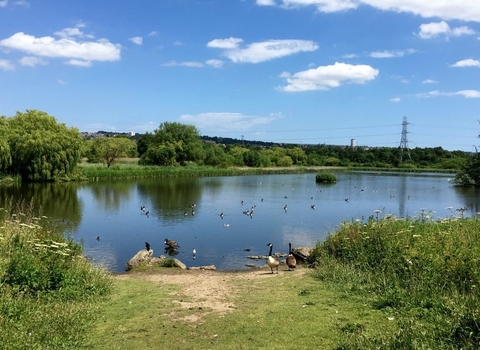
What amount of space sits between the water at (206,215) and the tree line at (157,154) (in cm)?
489

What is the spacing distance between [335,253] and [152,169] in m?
62.4

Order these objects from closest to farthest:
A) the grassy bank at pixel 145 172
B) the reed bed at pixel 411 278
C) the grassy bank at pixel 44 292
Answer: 1. the reed bed at pixel 411 278
2. the grassy bank at pixel 44 292
3. the grassy bank at pixel 145 172

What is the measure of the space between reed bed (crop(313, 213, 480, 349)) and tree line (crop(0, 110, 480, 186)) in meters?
45.7

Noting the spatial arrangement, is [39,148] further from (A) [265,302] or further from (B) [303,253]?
(A) [265,302]

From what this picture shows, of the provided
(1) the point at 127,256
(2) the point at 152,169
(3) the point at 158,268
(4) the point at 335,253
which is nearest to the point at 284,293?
(4) the point at 335,253

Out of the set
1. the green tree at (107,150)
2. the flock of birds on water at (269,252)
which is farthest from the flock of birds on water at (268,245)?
the green tree at (107,150)

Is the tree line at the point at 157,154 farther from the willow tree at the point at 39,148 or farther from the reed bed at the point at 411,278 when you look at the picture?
the reed bed at the point at 411,278

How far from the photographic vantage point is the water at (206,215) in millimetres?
20578

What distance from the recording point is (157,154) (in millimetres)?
86000

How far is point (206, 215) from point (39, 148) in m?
29.5

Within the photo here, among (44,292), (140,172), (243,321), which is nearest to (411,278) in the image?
(243,321)

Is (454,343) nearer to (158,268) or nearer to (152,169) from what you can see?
(158,268)

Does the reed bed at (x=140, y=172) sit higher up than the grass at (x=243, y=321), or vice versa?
the reed bed at (x=140, y=172)

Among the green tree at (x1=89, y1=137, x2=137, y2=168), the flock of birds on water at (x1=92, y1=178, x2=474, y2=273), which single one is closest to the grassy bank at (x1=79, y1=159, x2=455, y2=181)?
the green tree at (x1=89, y1=137, x2=137, y2=168)
